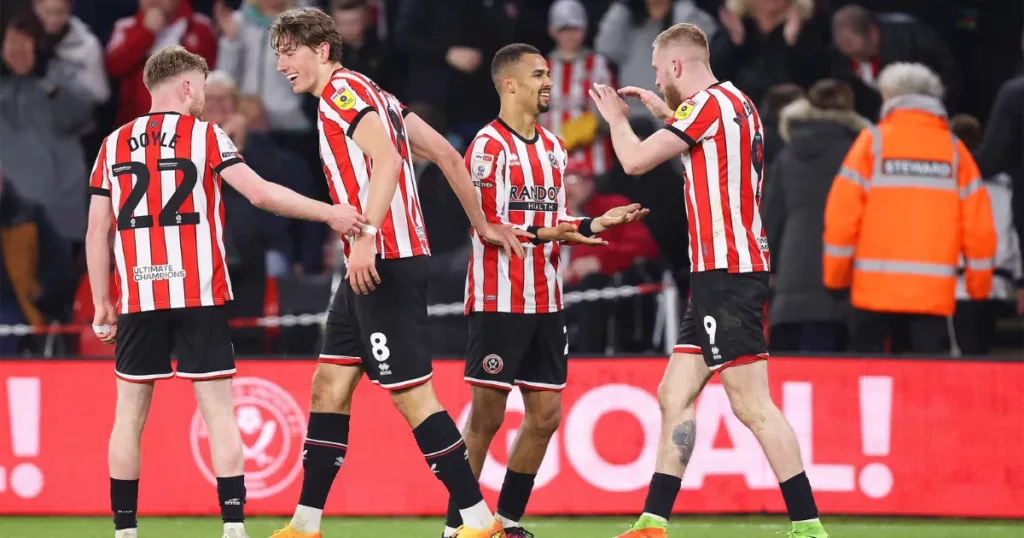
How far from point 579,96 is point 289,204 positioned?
545cm

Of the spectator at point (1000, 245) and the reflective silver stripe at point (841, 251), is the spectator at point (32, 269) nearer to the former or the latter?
the reflective silver stripe at point (841, 251)

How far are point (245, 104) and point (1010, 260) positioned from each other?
5.65 metres

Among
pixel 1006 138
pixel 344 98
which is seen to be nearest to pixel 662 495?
pixel 344 98

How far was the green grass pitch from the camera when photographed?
7.06m

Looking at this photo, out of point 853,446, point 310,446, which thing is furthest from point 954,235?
point 310,446

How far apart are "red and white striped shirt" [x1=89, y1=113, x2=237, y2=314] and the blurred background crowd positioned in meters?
3.71

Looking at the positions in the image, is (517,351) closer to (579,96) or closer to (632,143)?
(632,143)

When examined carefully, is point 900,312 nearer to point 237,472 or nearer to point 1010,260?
point 1010,260

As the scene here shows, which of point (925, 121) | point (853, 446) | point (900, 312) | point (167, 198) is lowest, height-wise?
point (853, 446)

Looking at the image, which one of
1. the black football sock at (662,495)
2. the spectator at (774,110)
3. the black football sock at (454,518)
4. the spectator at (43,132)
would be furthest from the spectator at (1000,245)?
the spectator at (43,132)

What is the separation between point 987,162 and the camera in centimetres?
965

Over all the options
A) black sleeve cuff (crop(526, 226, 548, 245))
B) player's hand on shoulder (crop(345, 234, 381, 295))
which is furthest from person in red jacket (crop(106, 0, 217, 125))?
player's hand on shoulder (crop(345, 234, 381, 295))

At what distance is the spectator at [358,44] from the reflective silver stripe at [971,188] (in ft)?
15.0

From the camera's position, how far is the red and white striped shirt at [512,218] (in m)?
6.29
